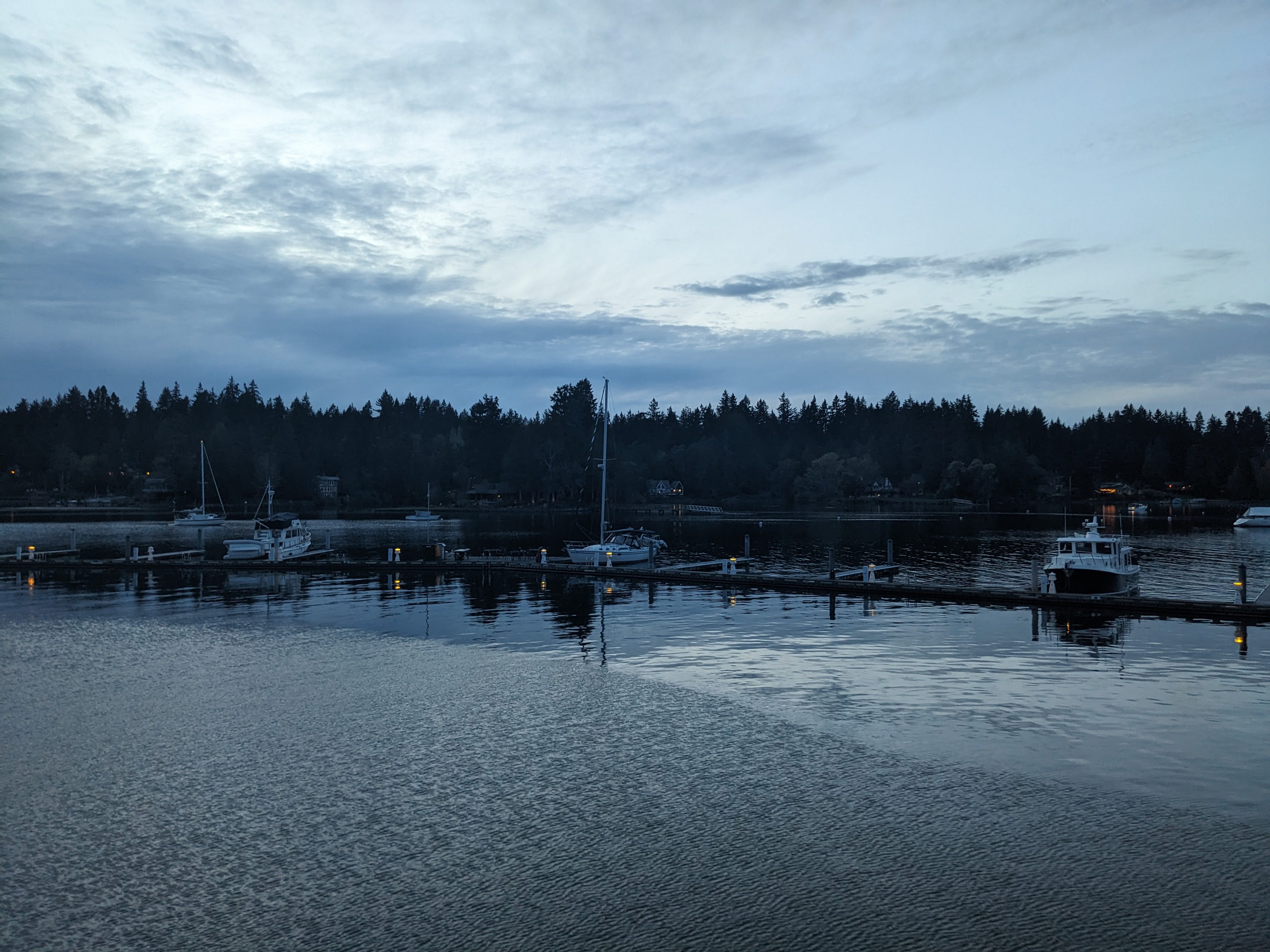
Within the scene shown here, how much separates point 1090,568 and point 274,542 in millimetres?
60359

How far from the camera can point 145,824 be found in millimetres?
16516

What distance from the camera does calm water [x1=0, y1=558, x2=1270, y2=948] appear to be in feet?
42.6

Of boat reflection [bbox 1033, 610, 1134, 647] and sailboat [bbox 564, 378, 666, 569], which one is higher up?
sailboat [bbox 564, 378, 666, 569]

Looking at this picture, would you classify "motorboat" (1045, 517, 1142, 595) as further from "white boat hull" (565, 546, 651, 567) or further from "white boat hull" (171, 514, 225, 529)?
"white boat hull" (171, 514, 225, 529)

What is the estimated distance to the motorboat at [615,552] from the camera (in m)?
67.8

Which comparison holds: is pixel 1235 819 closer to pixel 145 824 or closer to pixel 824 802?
pixel 824 802

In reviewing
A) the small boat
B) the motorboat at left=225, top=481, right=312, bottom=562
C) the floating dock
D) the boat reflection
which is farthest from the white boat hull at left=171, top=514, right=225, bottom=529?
the small boat

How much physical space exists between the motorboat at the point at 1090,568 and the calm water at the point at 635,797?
1327 cm

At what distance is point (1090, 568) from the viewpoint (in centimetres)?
4894

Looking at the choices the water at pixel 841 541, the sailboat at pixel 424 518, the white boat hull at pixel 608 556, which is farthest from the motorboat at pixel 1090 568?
the sailboat at pixel 424 518

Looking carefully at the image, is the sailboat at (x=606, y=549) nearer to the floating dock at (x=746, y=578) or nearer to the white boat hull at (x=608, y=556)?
the white boat hull at (x=608, y=556)

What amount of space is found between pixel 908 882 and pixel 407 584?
50.2 metres

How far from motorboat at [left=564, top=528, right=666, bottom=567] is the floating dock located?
87cm

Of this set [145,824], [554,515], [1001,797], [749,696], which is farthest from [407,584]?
[554,515]
